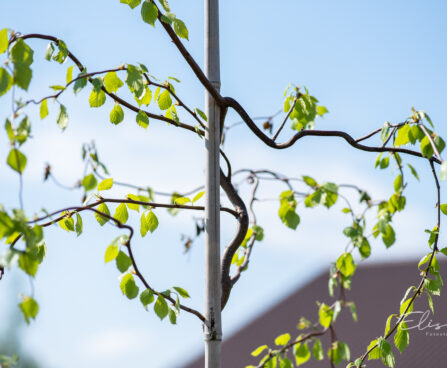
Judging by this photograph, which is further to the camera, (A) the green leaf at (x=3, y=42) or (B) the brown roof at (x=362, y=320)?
(B) the brown roof at (x=362, y=320)

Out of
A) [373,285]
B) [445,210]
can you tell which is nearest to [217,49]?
[445,210]

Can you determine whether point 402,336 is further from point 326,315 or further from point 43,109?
point 43,109

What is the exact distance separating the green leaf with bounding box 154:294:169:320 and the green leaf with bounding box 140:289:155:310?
0.04 feet

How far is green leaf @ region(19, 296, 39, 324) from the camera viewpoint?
1.03 metres

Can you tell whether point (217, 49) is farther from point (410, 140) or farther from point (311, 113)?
point (410, 140)

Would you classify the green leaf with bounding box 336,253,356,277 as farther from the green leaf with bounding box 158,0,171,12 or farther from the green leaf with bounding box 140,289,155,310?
the green leaf with bounding box 158,0,171,12

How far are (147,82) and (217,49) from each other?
20 cm

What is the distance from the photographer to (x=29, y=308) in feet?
3.38

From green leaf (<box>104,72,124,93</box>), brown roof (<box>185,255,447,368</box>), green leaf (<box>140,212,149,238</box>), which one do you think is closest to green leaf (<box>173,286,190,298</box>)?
green leaf (<box>140,212,149,238</box>)

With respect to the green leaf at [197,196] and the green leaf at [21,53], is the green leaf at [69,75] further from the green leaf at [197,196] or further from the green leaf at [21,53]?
the green leaf at [197,196]

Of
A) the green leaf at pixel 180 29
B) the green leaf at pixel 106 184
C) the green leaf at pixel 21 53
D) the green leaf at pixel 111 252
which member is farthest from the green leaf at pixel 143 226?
the green leaf at pixel 21 53

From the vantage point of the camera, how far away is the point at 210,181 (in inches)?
60.4

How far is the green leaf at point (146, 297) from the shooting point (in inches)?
52.8

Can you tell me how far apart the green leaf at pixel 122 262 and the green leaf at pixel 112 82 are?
46 cm
